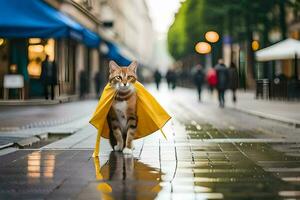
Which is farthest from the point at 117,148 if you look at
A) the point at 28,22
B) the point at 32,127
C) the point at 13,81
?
the point at 13,81

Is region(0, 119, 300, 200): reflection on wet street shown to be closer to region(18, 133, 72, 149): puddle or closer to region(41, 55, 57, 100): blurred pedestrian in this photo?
region(18, 133, 72, 149): puddle

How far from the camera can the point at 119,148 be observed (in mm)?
9906

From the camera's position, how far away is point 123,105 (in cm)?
935

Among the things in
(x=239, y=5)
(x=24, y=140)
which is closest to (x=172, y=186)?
(x=24, y=140)

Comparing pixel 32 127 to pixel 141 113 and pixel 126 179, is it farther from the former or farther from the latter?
pixel 126 179

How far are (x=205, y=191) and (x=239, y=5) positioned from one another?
36529 millimetres

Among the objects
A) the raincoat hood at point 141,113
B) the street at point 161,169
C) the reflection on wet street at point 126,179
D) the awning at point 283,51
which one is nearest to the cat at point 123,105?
the raincoat hood at point 141,113

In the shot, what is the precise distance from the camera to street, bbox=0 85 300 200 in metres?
6.42

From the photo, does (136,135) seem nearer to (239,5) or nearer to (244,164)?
(244,164)

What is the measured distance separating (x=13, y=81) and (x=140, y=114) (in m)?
17.3

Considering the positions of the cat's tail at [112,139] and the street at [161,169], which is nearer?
the street at [161,169]

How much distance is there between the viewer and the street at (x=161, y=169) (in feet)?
21.1

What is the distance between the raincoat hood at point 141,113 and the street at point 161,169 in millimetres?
419

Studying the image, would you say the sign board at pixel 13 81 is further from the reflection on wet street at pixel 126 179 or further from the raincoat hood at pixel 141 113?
the reflection on wet street at pixel 126 179
